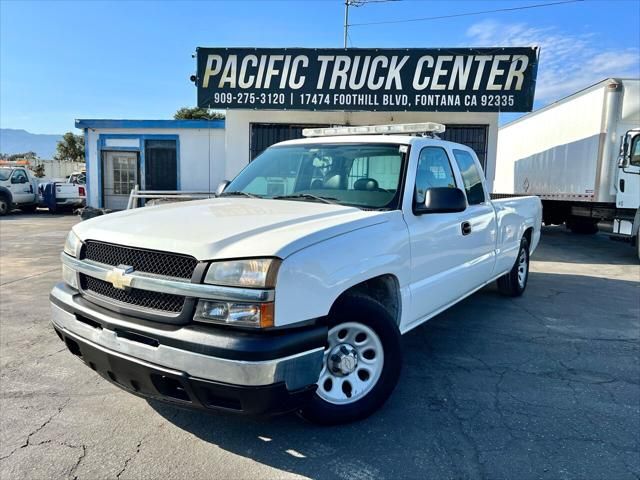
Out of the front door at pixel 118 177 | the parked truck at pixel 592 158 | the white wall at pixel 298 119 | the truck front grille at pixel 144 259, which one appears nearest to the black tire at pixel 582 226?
the parked truck at pixel 592 158

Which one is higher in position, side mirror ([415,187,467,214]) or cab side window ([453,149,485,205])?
cab side window ([453,149,485,205])

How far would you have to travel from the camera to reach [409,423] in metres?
3.09

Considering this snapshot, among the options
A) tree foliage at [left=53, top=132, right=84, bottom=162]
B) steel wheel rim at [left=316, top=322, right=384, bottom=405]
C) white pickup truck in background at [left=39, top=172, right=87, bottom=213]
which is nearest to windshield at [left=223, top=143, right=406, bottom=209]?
steel wheel rim at [left=316, top=322, right=384, bottom=405]

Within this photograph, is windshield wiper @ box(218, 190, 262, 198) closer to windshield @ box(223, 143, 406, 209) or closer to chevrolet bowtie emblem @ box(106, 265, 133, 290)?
windshield @ box(223, 143, 406, 209)

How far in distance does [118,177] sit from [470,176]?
51.8 feet

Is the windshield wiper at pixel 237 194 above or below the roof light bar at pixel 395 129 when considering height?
below

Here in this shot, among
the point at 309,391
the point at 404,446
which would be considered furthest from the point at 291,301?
the point at 404,446

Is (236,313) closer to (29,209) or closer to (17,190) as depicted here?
(17,190)

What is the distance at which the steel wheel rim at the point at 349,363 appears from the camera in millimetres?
2891

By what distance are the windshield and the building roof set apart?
496 inches

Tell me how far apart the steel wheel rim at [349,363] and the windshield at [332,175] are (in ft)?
3.11

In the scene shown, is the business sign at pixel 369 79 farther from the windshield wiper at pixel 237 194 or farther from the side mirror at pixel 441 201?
the side mirror at pixel 441 201

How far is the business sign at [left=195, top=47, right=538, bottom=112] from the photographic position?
1135 cm

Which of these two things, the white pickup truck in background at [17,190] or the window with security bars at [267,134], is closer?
the window with security bars at [267,134]
